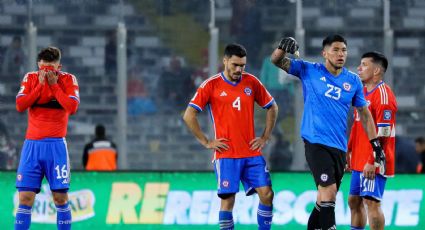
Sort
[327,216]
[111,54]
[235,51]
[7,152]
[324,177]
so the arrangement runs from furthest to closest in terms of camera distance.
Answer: [111,54]
[7,152]
[235,51]
[324,177]
[327,216]

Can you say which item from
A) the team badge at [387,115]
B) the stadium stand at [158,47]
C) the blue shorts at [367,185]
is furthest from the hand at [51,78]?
the stadium stand at [158,47]

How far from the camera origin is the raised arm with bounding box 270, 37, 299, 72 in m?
10.9

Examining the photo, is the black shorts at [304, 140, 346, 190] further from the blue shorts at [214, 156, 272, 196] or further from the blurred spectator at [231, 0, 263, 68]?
the blurred spectator at [231, 0, 263, 68]

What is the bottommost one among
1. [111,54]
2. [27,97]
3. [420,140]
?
[420,140]

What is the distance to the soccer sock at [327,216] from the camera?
10.9m

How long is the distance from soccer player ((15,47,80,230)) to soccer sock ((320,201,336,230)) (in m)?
2.59

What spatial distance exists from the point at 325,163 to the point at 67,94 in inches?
103

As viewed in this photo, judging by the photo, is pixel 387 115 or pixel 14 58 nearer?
pixel 387 115

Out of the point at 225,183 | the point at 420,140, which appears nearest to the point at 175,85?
the point at 420,140

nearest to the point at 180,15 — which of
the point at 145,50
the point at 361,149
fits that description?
the point at 145,50

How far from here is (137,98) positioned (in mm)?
18109

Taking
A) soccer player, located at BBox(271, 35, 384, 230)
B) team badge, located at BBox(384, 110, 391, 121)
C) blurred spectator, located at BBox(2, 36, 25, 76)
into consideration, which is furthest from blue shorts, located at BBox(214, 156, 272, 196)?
blurred spectator, located at BBox(2, 36, 25, 76)

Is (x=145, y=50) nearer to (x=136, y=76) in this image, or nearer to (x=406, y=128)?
(x=136, y=76)

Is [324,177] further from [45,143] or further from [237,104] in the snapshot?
[45,143]
